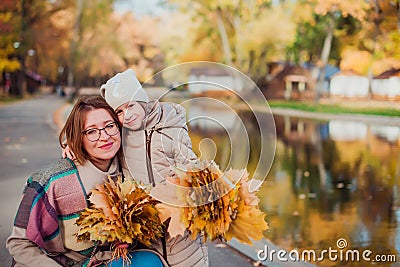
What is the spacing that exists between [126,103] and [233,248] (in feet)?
10.4

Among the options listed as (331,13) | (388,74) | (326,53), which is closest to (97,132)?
(388,74)

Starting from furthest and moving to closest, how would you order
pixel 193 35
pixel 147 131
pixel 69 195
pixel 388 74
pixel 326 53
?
pixel 193 35 < pixel 326 53 < pixel 388 74 < pixel 147 131 < pixel 69 195

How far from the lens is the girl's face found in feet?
9.03

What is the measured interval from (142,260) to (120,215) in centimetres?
28

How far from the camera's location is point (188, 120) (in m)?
2.70

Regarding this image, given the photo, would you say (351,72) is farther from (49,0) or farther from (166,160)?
(166,160)

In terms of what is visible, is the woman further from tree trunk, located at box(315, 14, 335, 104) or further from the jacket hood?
tree trunk, located at box(315, 14, 335, 104)

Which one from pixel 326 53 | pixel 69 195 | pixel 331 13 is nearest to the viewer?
pixel 69 195

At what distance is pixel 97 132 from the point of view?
2746 mm

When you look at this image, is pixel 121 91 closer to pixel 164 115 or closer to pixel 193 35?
pixel 164 115

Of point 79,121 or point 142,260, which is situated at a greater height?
point 79,121

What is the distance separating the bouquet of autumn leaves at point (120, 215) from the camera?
2.52 m

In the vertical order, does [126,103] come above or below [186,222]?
above

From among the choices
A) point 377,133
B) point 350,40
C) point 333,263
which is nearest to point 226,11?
point 350,40
